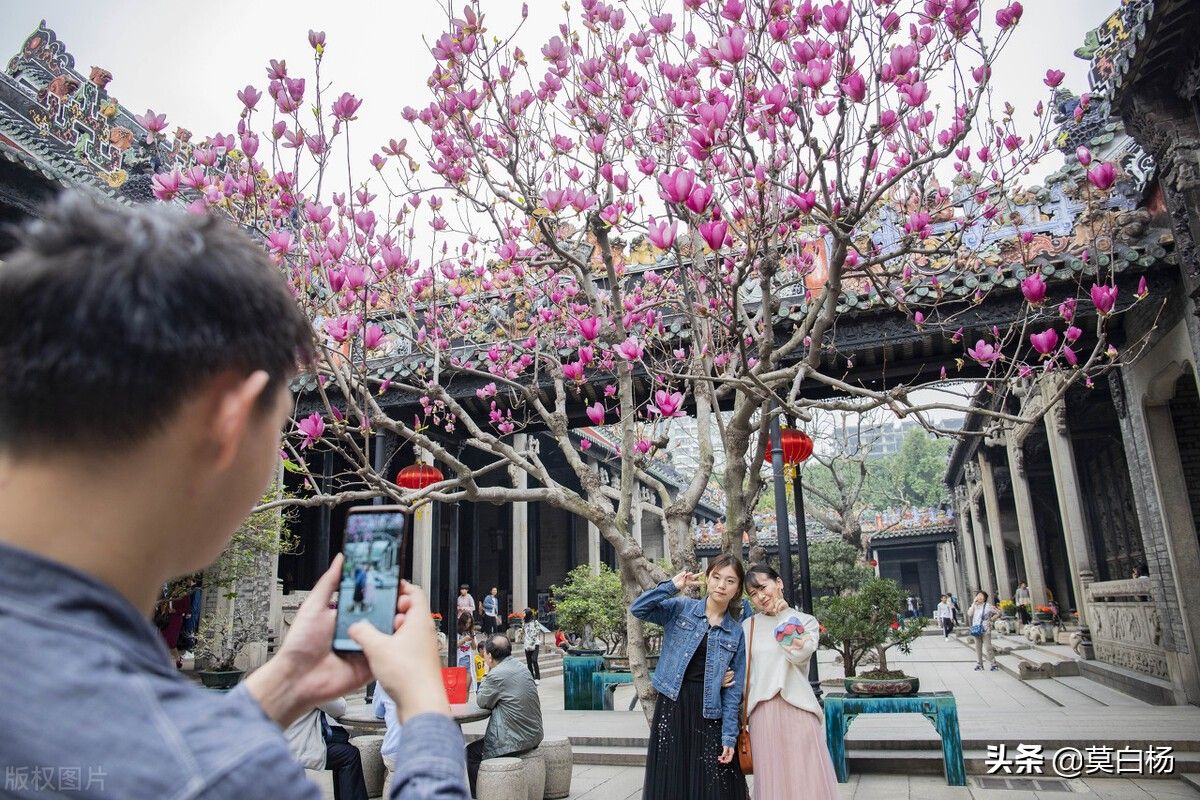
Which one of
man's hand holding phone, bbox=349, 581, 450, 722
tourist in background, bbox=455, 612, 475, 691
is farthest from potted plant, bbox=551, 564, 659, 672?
man's hand holding phone, bbox=349, 581, 450, 722

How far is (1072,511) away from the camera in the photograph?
13.4 m

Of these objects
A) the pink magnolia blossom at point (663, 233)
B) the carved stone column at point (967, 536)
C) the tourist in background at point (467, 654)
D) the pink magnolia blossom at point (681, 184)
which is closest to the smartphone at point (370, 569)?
the pink magnolia blossom at point (681, 184)

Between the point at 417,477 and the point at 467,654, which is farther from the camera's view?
the point at 467,654

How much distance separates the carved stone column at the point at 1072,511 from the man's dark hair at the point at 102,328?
46.7 feet

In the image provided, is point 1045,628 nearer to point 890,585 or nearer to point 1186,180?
point 890,585

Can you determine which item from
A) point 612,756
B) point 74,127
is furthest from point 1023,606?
point 74,127

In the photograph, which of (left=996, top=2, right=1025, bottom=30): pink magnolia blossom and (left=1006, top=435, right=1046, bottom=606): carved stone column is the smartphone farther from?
(left=1006, top=435, right=1046, bottom=606): carved stone column

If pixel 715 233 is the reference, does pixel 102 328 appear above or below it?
below

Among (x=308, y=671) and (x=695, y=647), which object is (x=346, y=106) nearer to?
(x=695, y=647)

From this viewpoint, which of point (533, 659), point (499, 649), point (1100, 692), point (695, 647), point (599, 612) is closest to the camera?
point (695, 647)

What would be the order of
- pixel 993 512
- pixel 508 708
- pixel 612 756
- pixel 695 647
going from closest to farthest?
pixel 695 647 → pixel 508 708 → pixel 612 756 → pixel 993 512

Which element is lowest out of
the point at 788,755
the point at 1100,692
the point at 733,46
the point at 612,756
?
the point at 612,756

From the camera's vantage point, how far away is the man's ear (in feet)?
2.46

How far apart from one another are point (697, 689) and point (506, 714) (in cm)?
225
